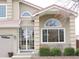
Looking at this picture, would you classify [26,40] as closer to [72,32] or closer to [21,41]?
[21,41]

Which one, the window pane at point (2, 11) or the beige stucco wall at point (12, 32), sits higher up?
the window pane at point (2, 11)

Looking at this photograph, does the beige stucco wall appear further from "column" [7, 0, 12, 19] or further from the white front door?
"column" [7, 0, 12, 19]

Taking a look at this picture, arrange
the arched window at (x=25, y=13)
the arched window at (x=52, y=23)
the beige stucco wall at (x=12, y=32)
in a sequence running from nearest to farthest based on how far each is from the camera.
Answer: the beige stucco wall at (x=12, y=32)
the arched window at (x=52, y=23)
the arched window at (x=25, y=13)

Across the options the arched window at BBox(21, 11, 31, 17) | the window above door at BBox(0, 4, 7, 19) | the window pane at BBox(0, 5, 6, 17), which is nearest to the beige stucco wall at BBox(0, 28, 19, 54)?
the window above door at BBox(0, 4, 7, 19)

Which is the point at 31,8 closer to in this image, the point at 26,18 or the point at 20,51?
the point at 26,18

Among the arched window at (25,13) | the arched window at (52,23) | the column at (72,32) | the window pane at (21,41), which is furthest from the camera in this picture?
the arched window at (25,13)

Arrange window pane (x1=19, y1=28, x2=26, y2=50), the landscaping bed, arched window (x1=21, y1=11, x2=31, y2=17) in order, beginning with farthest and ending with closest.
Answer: arched window (x1=21, y1=11, x2=31, y2=17)
window pane (x1=19, y1=28, x2=26, y2=50)
the landscaping bed

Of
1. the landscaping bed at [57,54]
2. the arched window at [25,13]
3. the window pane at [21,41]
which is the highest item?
the arched window at [25,13]

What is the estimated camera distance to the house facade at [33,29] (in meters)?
39.6

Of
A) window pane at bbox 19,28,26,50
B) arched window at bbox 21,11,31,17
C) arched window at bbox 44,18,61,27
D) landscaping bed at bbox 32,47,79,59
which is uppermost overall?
arched window at bbox 21,11,31,17

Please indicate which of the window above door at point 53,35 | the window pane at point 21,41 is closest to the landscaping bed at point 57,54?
the window above door at point 53,35

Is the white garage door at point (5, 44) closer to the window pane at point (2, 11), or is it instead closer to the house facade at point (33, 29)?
the house facade at point (33, 29)

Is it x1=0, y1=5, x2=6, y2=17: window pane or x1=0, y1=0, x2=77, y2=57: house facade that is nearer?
x1=0, y1=0, x2=77, y2=57: house facade

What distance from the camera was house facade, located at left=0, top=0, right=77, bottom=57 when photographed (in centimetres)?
3956
